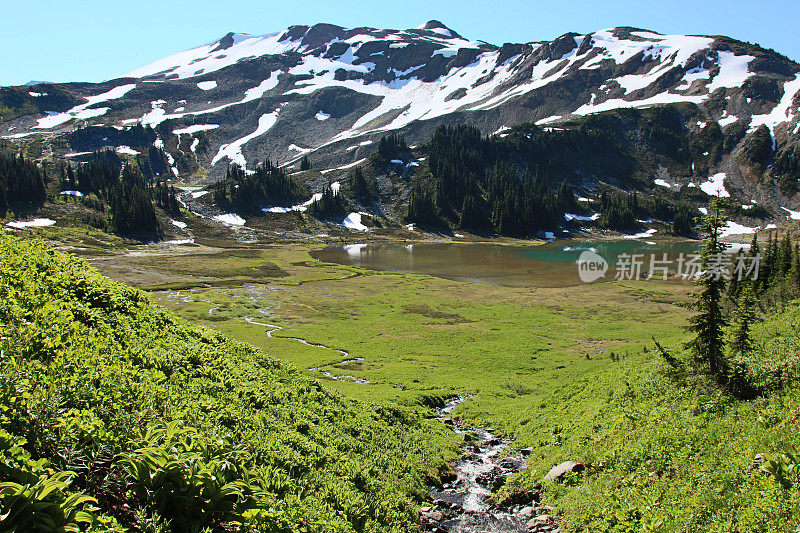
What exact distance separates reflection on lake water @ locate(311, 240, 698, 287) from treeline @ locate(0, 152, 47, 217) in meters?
120

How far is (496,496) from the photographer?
60.0ft

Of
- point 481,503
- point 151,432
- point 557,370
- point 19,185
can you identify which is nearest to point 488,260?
point 557,370

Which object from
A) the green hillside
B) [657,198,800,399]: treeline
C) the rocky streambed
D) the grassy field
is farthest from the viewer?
[657,198,800,399]: treeline

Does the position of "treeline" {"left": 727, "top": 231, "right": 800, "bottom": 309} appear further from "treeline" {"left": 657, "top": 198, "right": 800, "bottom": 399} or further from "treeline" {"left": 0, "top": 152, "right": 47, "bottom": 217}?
"treeline" {"left": 0, "top": 152, "right": 47, "bottom": 217}

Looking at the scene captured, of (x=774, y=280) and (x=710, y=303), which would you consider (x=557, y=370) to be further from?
(x=774, y=280)

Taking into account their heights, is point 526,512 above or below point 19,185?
below

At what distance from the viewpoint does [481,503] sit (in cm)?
1816

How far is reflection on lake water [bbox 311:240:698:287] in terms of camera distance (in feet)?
345

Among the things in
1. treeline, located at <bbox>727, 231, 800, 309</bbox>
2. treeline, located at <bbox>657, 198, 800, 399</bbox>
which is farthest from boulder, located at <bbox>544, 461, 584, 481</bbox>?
treeline, located at <bbox>727, 231, 800, 309</bbox>

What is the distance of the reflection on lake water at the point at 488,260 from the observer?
4136 inches

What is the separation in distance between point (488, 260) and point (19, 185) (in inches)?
7127

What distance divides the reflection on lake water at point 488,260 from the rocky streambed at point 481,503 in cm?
7414

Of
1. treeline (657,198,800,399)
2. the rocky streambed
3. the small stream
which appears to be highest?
treeline (657,198,800,399)

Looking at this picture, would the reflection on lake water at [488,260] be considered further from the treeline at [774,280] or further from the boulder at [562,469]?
the boulder at [562,469]
